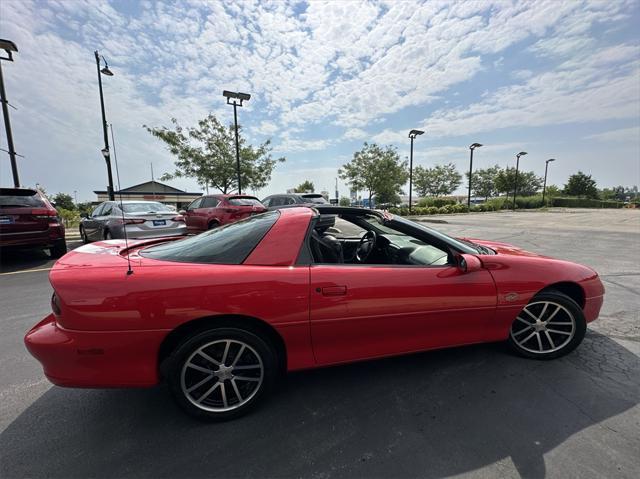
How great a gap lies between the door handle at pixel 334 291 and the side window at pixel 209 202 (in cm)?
822

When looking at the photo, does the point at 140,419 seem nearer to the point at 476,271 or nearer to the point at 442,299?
the point at 442,299

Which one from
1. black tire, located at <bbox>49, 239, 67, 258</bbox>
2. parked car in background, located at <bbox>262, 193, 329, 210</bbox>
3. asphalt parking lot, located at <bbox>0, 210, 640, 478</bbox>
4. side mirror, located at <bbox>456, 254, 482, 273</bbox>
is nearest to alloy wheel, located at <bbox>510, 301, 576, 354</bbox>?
asphalt parking lot, located at <bbox>0, 210, 640, 478</bbox>

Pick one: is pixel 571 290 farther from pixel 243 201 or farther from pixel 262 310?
pixel 243 201

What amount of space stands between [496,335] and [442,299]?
678 mm

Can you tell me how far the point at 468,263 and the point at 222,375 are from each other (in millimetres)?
1875

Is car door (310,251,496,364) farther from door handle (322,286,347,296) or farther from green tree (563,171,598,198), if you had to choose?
green tree (563,171,598,198)

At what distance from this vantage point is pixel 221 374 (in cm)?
200

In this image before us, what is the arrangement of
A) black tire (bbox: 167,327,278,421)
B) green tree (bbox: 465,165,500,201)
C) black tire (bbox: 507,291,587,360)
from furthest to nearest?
green tree (bbox: 465,165,500,201), black tire (bbox: 507,291,587,360), black tire (bbox: 167,327,278,421)

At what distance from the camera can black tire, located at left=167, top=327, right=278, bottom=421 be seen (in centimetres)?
191

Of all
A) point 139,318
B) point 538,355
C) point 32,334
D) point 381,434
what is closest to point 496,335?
point 538,355

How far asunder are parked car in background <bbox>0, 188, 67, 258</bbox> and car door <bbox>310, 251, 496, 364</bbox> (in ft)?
23.2

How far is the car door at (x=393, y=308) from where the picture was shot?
207 centimetres

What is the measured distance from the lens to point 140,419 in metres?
2.01

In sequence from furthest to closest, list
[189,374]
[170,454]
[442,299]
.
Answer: [442,299], [189,374], [170,454]
